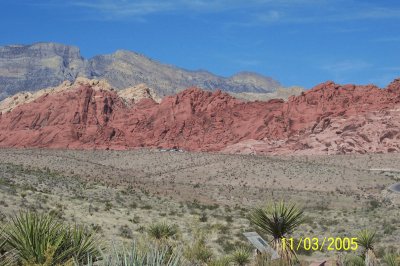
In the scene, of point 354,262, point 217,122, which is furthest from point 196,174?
point 354,262

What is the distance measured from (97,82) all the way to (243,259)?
323 ft

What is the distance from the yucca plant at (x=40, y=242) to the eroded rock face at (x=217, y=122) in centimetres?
6426

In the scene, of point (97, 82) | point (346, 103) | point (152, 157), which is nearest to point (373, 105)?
point (346, 103)

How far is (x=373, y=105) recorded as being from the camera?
7850cm

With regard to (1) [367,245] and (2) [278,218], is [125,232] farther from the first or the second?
(2) [278,218]

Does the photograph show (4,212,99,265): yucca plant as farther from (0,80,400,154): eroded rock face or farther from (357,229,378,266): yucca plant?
(0,80,400,154): eroded rock face

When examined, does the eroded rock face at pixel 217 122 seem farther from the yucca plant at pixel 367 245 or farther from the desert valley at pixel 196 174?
the yucca plant at pixel 367 245

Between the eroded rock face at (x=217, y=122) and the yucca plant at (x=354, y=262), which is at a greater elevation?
the eroded rock face at (x=217, y=122)

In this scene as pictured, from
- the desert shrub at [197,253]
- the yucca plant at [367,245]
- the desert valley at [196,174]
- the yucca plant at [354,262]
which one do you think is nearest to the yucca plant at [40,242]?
the desert valley at [196,174]

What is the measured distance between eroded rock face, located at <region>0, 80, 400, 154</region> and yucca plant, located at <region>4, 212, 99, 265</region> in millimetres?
64261

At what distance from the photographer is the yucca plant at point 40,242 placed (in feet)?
27.4

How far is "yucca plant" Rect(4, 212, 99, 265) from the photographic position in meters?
8.34

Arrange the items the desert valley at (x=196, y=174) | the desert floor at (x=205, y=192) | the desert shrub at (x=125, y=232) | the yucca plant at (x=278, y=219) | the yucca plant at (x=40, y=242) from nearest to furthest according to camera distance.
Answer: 1. the yucca plant at (x=40, y=242)
2. the yucca plant at (x=278, y=219)
3. the desert valley at (x=196, y=174)
4. the desert shrub at (x=125, y=232)
5. the desert floor at (x=205, y=192)

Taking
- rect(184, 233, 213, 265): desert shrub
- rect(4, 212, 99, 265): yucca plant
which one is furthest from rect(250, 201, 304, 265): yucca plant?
rect(4, 212, 99, 265): yucca plant
